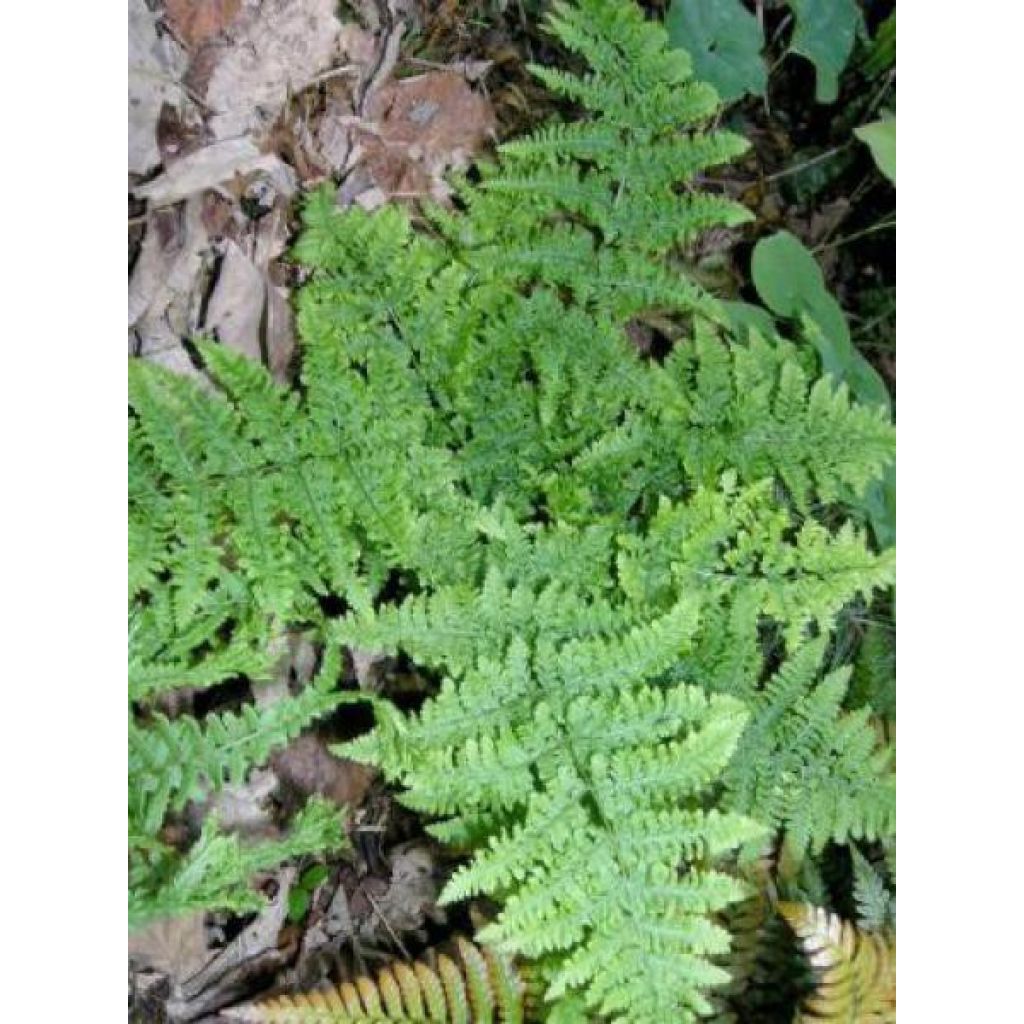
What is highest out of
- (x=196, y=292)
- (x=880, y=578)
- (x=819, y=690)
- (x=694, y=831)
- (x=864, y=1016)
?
(x=196, y=292)

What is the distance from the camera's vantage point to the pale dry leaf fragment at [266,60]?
2787 mm

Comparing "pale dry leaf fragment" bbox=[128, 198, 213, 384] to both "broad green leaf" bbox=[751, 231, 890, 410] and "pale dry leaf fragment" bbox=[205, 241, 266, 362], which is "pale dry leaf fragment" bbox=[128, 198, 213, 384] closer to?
"pale dry leaf fragment" bbox=[205, 241, 266, 362]

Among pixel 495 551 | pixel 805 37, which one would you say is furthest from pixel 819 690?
pixel 805 37

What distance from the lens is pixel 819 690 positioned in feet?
9.07

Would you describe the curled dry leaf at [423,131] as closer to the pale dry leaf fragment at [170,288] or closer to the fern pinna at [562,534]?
the fern pinna at [562,534]

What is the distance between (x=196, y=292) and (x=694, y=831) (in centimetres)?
171

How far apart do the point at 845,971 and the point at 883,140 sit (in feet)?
6.43

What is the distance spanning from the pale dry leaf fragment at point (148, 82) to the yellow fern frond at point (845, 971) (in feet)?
7.49

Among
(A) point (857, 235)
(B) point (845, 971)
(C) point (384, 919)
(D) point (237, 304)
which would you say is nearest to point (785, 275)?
(A) point (857, 235)

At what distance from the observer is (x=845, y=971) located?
101 inches

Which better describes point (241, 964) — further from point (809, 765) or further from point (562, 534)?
point (809, 765)

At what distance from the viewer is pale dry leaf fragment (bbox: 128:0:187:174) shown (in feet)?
8.29
